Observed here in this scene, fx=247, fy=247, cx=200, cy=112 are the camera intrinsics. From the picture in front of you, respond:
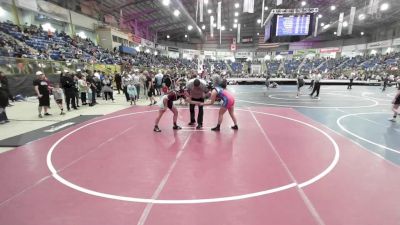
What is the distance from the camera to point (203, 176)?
14.3 ft

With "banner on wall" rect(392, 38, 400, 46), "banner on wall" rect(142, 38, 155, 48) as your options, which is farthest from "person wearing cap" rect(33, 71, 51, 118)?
"banner on wall" rect(392, 38, 400, 46)

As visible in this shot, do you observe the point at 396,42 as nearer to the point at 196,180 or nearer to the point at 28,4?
the point at 196,180

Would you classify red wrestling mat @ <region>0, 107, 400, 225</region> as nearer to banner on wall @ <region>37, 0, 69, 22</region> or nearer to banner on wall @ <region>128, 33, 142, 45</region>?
banner on wall @ <region>37, 0, 69, 22</region>

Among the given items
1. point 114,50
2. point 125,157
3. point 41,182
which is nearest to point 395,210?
point 125,157

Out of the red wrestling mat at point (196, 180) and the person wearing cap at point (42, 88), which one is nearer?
the red wrestling mat at point (196, 180)

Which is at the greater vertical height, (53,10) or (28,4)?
(53,10)

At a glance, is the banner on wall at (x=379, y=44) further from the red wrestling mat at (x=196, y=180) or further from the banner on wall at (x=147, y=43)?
the red wrestling mat at (x=196, y=180)

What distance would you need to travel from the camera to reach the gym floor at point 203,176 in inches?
127

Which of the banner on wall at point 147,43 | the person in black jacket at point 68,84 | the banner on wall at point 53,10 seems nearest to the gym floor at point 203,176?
the person in black jacket at point 68,84

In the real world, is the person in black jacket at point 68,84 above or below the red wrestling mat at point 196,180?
above

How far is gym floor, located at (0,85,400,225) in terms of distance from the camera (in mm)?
3223

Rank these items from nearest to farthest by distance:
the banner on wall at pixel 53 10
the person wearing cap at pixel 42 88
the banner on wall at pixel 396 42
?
the person wearing cap at pixel 42 88 → the banner on wall at pixel 53 10 → the banner on wall at pixel 396 42

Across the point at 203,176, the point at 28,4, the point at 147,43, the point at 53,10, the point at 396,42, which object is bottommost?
the point at 203,176

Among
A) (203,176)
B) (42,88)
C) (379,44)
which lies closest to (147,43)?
(42,88)
